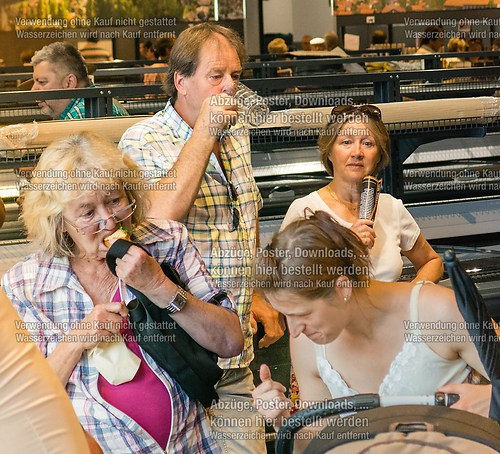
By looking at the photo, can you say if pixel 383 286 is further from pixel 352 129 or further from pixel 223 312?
pixel 352 129

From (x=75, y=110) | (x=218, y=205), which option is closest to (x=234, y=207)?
(x=218, y=205)

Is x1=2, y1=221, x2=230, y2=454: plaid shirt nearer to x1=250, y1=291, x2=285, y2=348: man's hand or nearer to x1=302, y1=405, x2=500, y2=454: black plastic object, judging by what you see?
x1=250, y1=291, x2=285, y2=348: man's hand

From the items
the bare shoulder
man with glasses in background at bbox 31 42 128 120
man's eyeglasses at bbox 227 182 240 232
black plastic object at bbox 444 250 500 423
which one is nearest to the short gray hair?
man's eyeglasses at bbox 227 182 240 232

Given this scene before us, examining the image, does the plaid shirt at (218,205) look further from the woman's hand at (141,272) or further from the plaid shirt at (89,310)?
the woman's hand at (141,272)

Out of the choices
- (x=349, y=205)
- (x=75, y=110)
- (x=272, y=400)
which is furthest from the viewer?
(x=75, y=110)

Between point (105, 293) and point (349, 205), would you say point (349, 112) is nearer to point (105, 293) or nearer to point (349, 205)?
point (349, 205)

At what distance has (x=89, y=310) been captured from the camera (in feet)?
7.54

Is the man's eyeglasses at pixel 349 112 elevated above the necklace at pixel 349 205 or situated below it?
above

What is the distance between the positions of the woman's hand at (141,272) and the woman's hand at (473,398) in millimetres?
737

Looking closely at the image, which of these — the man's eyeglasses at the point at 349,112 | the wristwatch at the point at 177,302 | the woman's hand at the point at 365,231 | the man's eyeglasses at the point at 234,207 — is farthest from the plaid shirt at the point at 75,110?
the wristwatch at the point at 177,302

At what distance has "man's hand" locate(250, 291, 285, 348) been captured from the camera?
294 centimetres

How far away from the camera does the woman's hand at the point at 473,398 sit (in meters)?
→ 1.78

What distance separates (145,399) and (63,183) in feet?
1.90

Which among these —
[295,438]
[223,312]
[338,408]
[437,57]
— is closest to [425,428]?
[338,408]
